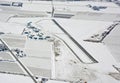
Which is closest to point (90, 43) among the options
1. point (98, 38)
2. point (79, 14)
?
point (98, 38)

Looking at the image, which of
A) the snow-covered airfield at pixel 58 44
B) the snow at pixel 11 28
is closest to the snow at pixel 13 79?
the snow-covered airfield at pixel 58 44

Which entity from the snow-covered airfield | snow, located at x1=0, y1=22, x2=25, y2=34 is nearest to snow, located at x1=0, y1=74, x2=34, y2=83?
the snow-covered airfield

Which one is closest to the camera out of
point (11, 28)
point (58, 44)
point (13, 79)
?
point (13, 79)

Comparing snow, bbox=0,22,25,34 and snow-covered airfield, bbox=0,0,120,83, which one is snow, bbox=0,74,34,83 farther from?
snow, bbox=0,22,25,34

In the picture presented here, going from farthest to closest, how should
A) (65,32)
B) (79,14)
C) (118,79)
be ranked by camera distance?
(79,14)
(65,32)
(118,79)

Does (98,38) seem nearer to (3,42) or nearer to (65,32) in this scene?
(65,32)

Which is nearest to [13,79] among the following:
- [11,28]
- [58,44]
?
[58,44]

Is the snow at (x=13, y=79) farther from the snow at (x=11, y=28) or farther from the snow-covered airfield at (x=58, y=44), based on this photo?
the snow at (x=11, y=28)

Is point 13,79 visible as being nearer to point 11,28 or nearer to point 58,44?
point 58,44
